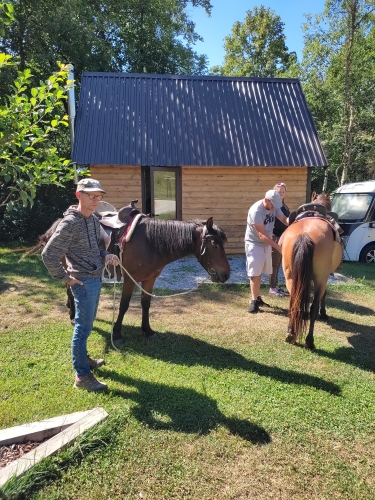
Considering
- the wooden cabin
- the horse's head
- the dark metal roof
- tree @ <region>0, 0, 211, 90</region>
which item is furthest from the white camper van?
tree @ <region>0, 0, 211, 90</region>

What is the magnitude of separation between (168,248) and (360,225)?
753 centimetres

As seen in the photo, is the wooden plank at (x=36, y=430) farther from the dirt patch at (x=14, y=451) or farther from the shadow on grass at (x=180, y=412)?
the shadow on grass at (x=180, y=412)

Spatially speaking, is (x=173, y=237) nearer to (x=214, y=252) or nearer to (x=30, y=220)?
(x=214, y=252)

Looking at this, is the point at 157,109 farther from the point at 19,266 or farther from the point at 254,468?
the point at 254,468

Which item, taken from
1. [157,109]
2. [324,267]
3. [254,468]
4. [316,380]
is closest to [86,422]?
[254,468]

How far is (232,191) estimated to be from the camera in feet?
31.6

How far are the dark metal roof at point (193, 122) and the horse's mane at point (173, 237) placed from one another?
5562 mm

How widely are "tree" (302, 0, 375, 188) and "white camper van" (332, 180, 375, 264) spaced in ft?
30.7

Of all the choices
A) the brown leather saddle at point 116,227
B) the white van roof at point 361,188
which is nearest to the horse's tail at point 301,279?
the brown leather saddle at point 116,227

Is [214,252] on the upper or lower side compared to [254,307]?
upper

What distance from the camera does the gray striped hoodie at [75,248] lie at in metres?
2.64

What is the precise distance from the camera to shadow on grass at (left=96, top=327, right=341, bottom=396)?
3.44 m

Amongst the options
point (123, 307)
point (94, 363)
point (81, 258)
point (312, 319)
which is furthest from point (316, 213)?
point (94, 363)

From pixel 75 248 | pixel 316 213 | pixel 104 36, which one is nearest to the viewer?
pixel 75 248
